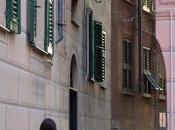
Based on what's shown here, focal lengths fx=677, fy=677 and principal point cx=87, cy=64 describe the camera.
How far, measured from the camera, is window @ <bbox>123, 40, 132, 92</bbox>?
87.7 ft

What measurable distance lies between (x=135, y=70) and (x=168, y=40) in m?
14.3

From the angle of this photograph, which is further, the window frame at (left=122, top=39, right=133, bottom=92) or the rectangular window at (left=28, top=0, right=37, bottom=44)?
the window frame at (left=122, top=39, right=133, bottom=92)

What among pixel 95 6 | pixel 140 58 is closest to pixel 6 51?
pixel 95 6

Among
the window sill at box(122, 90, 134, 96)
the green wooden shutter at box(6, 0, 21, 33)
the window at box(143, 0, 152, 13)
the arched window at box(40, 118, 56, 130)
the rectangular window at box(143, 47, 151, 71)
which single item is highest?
the window at box(143, 0, 152, 13)

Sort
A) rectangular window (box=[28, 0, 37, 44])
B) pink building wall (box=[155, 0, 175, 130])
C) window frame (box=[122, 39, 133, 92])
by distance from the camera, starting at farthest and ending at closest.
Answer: window frame (box=[122, 39, 133, 92]), pink building wall (box=[155, 0, 175, 130]), rectangular window (box=[28, 0, 37, 44])

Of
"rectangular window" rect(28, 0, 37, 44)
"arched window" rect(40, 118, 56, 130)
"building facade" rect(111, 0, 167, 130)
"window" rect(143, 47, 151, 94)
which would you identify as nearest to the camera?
"rectangular window" rect(28, 0, 37, 44)

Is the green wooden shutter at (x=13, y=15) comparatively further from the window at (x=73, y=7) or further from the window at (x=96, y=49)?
the window at (x=96, y=49)

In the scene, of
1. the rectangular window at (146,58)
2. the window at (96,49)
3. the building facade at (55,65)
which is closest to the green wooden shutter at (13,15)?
the building facade at (55,65)

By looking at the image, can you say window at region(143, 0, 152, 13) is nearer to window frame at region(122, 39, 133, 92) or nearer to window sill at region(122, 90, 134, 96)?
window frame at region(122, 39, 133, 92)

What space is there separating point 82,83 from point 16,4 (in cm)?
800

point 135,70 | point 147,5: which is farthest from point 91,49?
point 147,5

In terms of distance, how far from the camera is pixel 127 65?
88.9 ft

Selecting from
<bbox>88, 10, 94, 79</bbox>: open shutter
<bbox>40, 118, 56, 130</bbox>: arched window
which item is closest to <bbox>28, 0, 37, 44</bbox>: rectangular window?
<bbox>40, 118, 56, 130</bbox>: arched window

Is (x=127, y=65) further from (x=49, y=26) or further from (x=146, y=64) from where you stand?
(x=49, y=26)
